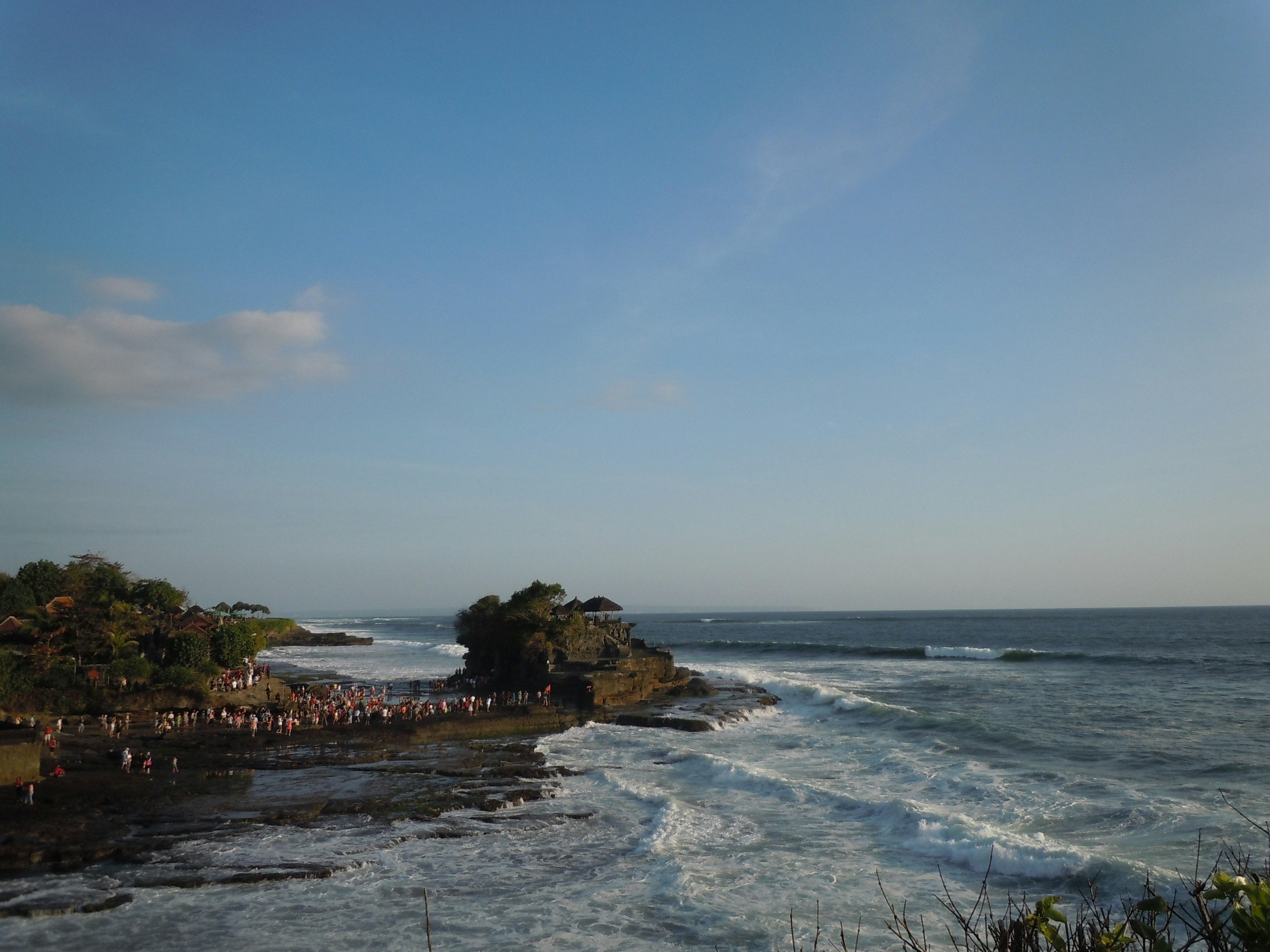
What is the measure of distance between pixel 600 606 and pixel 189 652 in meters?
21.4

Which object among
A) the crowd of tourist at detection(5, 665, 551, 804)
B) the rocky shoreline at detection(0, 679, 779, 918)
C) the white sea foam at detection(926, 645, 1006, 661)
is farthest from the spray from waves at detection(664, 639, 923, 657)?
the rocky shoreline at detection(0, 679, 779, 918)

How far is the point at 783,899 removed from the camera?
1335cm

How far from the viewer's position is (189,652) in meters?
35.4

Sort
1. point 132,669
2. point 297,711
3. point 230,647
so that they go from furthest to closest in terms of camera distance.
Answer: point 230,647
point 297,711
point 132,669

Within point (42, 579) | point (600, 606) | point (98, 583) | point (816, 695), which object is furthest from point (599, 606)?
point (42, 579)

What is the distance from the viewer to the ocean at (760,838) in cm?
1217

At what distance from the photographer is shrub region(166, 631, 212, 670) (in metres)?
35.4

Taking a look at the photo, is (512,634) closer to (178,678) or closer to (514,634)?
(514,634)

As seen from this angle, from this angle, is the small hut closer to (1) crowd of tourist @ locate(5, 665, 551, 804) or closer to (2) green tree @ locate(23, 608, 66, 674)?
(1) crowd of tourist @ locate(5, 665, 551, 804)

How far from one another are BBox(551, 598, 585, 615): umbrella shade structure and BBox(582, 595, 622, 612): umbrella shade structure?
245mm

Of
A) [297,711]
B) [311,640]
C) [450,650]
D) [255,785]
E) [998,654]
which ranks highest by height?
[255,785]

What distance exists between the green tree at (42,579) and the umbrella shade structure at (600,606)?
32679 millimetres

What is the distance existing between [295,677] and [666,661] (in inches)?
948

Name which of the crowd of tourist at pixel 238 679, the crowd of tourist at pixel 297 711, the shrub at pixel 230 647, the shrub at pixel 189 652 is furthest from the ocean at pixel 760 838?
the shrub at pixel 230 647
